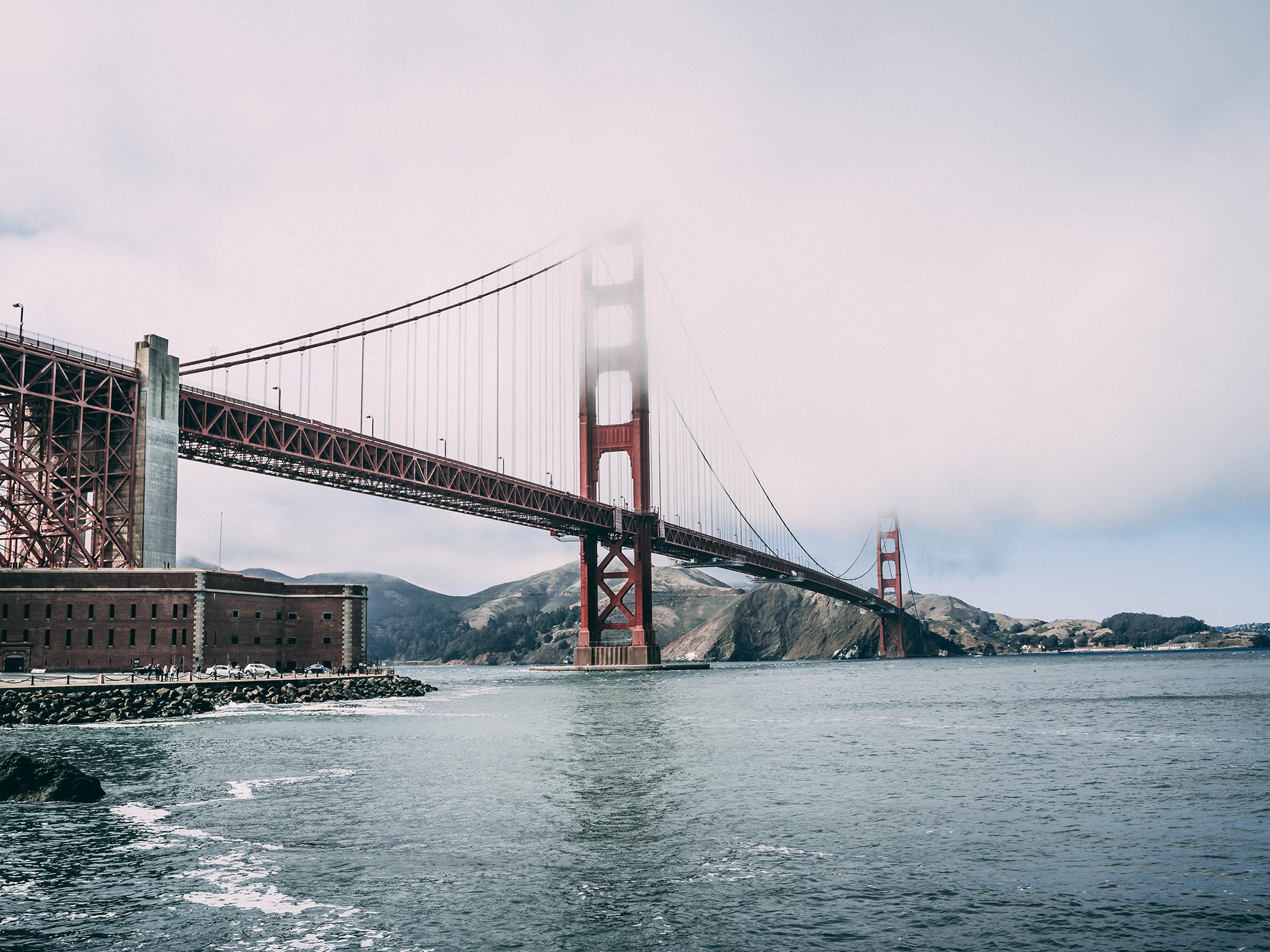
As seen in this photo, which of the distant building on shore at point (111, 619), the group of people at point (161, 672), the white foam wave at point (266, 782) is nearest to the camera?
the white foam wave at point (266, 782)

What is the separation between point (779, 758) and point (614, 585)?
162527mm

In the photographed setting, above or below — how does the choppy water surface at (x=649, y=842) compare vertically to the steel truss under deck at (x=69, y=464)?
below

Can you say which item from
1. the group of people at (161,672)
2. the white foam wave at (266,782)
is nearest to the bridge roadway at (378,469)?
the group of people at (161,672)

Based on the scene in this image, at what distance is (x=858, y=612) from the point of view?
19400 centimetres

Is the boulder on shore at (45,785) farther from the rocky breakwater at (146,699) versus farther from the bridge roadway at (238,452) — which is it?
the bridge roadway at (238,452)

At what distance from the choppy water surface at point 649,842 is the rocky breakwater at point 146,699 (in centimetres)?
442

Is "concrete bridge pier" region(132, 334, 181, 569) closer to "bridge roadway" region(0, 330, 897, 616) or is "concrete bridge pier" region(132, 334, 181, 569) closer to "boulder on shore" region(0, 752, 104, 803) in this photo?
"bridge roadway" region(0, 330, 897, 616)

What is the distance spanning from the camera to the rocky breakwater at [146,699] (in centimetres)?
4250

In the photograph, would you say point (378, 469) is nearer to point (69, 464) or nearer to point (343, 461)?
point (343, 461)

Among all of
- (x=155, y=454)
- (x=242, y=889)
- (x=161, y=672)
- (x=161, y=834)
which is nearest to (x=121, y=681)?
(x=161, y=672)

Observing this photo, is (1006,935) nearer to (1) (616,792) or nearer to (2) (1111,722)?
(1) (616,792)

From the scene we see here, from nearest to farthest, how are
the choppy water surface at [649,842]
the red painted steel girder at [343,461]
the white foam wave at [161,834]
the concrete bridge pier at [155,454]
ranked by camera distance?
the choppy water surface at [649,842] → the white foam wave at [161,834] → the concrete bridge pier at [155,454] → the red painted steel girder at [343,461]

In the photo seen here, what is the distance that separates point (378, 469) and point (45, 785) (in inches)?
1880

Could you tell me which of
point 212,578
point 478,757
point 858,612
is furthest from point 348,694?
point 858,612
